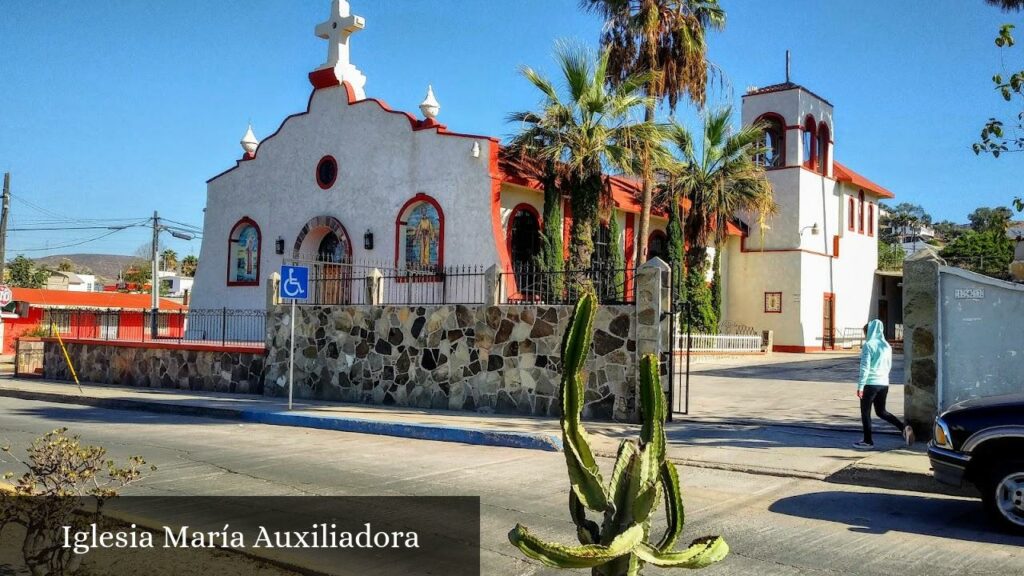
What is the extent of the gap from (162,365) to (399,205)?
23.7ft

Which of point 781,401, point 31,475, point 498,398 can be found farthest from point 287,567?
point 781,401

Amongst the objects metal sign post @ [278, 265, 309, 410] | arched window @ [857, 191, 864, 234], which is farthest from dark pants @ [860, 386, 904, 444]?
arched window @ [857, 191, 864, 234]

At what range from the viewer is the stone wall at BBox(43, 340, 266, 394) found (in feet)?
62.6

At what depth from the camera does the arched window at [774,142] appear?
3450cm

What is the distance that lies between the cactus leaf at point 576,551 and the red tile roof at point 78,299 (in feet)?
140

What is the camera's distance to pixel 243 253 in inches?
1038

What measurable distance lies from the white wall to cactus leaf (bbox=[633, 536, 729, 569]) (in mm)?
16842

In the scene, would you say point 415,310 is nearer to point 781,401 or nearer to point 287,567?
point 781,401

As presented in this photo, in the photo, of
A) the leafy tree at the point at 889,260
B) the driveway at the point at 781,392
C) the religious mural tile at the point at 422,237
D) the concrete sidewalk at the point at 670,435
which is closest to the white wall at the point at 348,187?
the religious mural tile at the point at 422,237

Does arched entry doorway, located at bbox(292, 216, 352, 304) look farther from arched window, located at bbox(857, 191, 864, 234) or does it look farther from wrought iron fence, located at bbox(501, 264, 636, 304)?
arched window, located at bbox(857, 191, 864, 234)

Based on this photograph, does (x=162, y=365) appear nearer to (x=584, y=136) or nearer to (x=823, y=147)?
(x=584, y=136)

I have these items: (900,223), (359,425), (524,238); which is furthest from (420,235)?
(900,223)

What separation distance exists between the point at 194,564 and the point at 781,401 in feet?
44.4

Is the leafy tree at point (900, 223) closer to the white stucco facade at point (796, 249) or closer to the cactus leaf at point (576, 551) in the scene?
the white stucco facade at point (796, 249)
